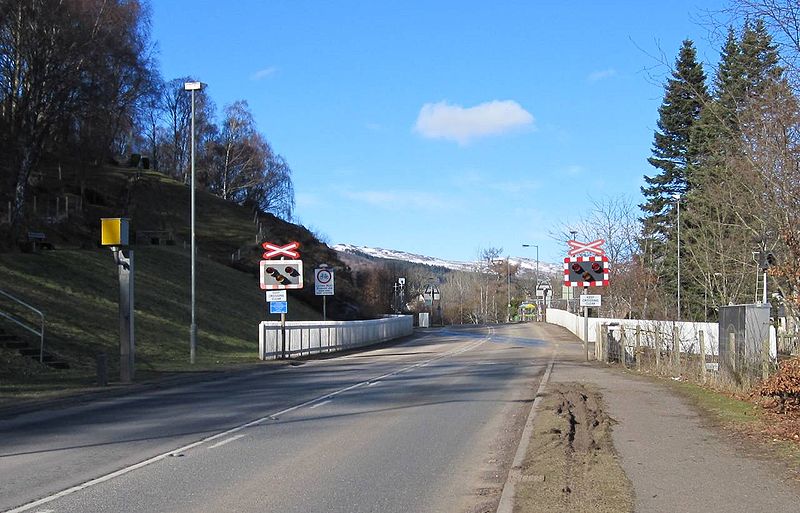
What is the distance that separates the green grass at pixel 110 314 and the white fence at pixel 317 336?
1.22 metres

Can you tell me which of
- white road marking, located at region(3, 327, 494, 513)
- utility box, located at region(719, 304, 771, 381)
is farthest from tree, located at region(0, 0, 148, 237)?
utility box, located at region(719, 304, 771, 381)

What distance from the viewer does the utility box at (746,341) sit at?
15789mm

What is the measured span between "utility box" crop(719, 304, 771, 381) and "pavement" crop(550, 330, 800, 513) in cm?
170

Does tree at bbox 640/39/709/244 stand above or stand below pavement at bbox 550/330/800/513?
above

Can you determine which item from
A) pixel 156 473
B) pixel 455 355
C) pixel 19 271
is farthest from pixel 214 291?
pixel 156 473

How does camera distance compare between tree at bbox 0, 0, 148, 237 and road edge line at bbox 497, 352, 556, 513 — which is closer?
road edge line at bbox 497, 352, 556, 513

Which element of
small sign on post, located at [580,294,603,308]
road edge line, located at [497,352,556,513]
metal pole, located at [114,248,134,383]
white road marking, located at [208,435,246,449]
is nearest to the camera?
road edge line, located at [497,352,556,513]

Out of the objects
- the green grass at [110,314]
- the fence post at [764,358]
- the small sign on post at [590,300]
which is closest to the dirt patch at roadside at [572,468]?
the fence post at [764,358]

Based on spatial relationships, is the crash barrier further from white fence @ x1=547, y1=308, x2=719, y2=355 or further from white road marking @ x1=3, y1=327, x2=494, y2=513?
white road marking @ x1=3, y1=327, x2=494, y2=513

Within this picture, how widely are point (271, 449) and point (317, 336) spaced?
23941 mm

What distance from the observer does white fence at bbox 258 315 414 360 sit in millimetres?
30547

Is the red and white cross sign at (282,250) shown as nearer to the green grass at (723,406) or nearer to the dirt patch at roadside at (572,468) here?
the green grass at (723,406)

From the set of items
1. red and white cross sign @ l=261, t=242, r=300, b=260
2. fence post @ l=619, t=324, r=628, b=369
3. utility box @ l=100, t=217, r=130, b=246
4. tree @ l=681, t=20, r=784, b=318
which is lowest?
fence post @ l=619, t=324, r=628, b=369

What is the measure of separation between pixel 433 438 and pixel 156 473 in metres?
4.13
